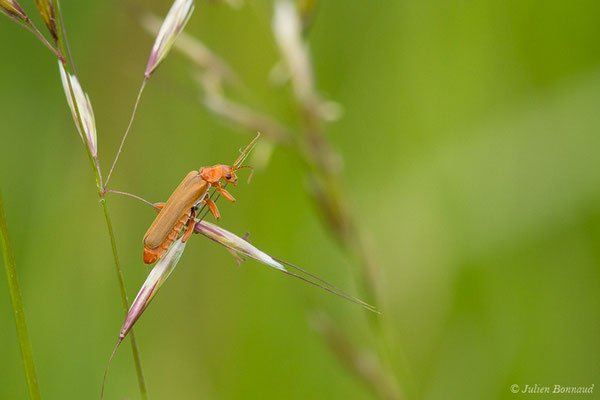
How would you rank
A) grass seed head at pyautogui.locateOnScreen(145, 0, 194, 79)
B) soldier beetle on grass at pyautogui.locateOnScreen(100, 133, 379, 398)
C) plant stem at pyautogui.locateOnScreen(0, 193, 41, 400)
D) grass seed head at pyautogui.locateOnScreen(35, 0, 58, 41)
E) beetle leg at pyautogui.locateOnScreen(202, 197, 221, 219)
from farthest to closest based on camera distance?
beetle leg at pyautogui.locateOnScreen(202, 197, 221, 219), grass seed head at pyautogui.locateOnScreen(145, 0, 194, 79), soldier beetle on grass at pyautogui.locateOnScreen(100, 133, 379, 398), grass seed head at pyautogui.locateOnScreen(35, 0, 58, 41), plant stem at pyautogui.locateOnScreen(0, 193, 41, 400)

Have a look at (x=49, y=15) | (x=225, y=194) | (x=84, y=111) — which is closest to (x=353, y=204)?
(x=225, y=194)

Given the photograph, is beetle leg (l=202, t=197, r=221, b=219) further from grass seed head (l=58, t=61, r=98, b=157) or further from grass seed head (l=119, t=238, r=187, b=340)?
grass seed head (l=58, t=61, r=98, b=157)

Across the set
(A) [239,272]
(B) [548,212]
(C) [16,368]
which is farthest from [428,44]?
(C) [16,368]

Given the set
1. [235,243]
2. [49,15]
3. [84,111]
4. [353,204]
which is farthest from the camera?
[353,204]

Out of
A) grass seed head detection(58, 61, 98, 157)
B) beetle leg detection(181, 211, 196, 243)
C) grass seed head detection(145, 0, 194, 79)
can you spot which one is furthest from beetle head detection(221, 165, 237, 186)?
grass seed head detection(58, 61, 98, 157)

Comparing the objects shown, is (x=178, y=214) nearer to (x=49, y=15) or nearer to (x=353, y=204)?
(x=49, y=15)

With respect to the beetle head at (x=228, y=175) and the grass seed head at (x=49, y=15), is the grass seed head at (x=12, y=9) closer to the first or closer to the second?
the grass seed head at (x=49, y=15)

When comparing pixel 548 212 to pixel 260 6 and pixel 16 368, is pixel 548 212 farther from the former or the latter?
pixel 16 368
